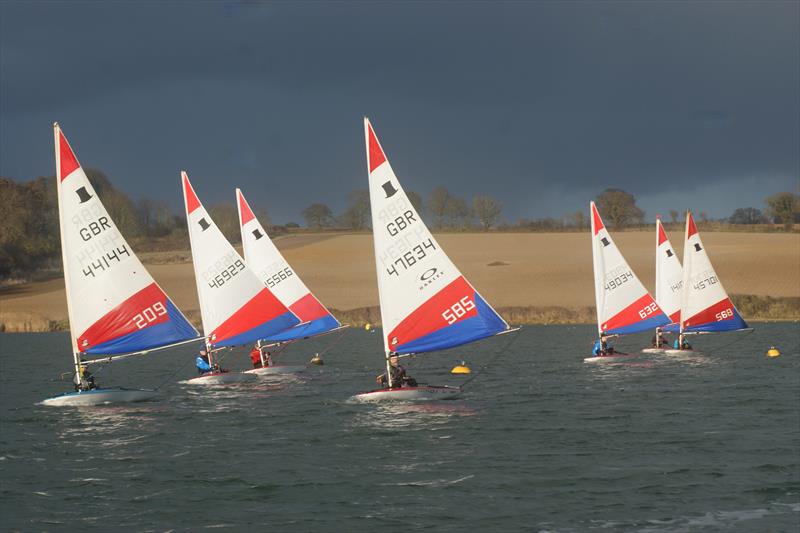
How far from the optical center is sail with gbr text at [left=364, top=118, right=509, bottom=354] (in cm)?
3562

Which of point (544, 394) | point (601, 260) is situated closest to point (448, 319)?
point (544, 394)

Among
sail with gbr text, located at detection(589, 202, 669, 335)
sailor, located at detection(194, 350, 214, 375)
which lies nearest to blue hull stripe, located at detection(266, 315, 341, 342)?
sailor, located at detection(194, 350, 214, 375)

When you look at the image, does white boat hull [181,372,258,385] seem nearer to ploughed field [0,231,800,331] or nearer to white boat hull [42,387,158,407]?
white boat hull [42,387,158,407]

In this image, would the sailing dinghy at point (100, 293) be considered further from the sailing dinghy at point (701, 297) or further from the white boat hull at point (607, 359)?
the sailing dinghy at point (701, 297)

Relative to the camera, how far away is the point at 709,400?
1571 inches

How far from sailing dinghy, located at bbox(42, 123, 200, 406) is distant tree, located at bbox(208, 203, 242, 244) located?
392 ft

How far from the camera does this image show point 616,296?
2170 inches

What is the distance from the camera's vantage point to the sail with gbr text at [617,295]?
54750mm

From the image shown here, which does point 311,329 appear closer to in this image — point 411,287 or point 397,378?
point 411,287

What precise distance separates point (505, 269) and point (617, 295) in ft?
256

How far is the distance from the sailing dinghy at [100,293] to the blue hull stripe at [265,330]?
8.14 m

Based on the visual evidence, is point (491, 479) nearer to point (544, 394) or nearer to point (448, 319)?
point (448, 319)

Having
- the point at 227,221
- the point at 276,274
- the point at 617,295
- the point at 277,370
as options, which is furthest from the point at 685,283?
the point at 227,221

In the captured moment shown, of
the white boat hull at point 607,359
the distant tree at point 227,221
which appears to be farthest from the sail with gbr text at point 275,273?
the distant tree at point 227,221
